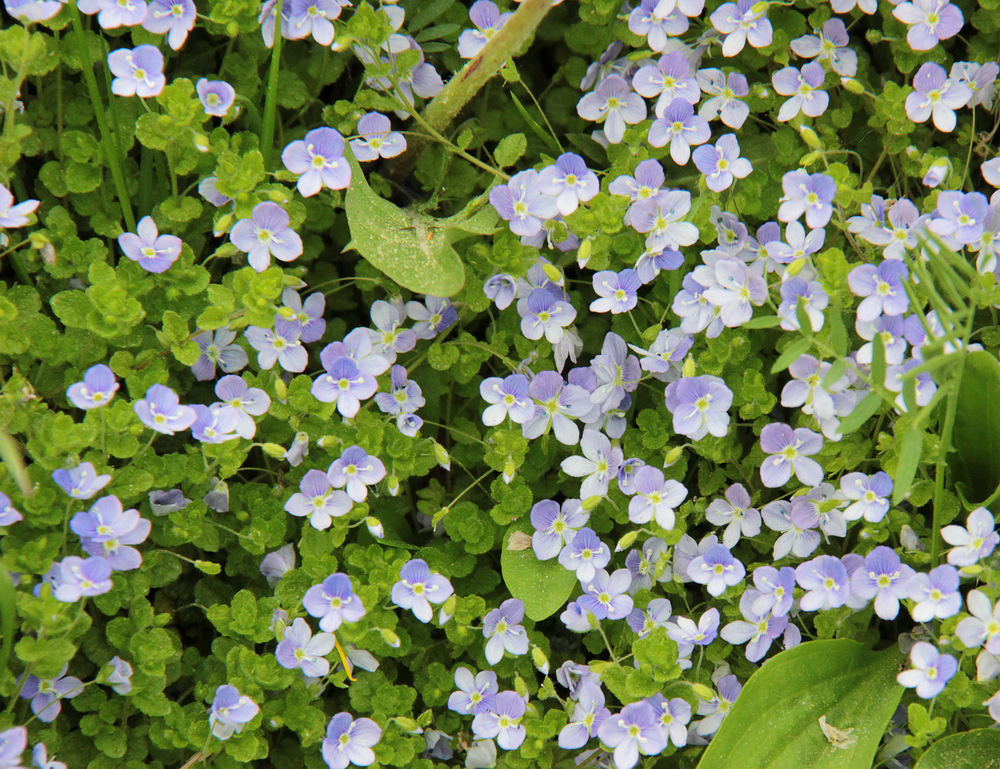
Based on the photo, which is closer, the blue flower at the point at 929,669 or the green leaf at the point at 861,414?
the green leaf at the point at 861,414

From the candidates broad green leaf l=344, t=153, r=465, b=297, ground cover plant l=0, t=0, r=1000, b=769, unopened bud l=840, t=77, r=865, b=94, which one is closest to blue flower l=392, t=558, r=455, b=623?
ground cover plant l=0, t=0, r=1000, b=769

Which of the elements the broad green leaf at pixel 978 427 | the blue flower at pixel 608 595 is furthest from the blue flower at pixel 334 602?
A: the broad green leaf at pixel 978 427

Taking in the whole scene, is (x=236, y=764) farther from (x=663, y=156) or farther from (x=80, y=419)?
(x=663, y=156)

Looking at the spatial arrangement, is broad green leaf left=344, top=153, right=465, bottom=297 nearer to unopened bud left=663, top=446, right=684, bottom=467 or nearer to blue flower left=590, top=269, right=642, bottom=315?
blue flower left=590, top=269, right=642, bottom=315

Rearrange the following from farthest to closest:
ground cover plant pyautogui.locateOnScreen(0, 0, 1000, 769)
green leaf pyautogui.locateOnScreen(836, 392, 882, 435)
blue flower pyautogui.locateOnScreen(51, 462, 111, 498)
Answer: ground cover plant pyautogui.locateOnScreen(0, 0, 1000, 769) → blue flower pyautogui.locateOnScreen(51, 462, 111, 498) → green leaf pyautogui.locateOnScreen(836, 392, 882, 435)

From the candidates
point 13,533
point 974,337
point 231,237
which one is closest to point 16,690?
point 13,533

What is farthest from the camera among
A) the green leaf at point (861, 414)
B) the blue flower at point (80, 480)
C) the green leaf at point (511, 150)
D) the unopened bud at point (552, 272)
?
the green leaf at point (511, 150)

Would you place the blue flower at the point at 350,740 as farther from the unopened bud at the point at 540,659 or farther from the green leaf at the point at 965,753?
the green leaf at the point at 965,753
